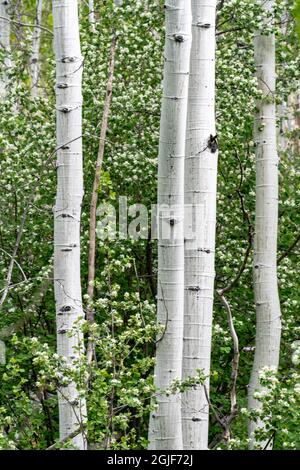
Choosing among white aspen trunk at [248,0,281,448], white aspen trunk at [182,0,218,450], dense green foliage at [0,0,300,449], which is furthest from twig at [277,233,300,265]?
white aspen trunk at [182,0,218,450]

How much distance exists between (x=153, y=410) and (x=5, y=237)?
418 centimetres

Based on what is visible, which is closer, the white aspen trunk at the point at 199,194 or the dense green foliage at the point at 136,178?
the white aspen trunk at the point at 199,194

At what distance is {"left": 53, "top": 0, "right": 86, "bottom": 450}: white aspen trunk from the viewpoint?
247 inches

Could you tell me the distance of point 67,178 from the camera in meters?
6.28

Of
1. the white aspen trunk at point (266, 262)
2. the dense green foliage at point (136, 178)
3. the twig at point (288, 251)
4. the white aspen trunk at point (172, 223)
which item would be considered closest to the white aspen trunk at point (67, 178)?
the white aspen trunk at point (172, 223)

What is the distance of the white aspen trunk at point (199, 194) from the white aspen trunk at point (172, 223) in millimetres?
273

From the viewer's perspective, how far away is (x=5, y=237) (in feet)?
30.9

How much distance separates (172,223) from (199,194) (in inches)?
16.0

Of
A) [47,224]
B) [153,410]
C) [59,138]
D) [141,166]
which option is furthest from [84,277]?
[153,410]

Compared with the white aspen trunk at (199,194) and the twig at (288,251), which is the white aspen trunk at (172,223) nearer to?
the white aspen trunk at (199,194)

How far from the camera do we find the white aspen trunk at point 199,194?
609 centimetres

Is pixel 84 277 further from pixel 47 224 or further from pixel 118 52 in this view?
pixel 118 52

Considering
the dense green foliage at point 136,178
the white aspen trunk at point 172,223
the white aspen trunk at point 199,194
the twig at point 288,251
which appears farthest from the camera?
the twig at point 288,251

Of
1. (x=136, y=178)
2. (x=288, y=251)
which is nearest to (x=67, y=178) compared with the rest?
(x=136, y=178)
